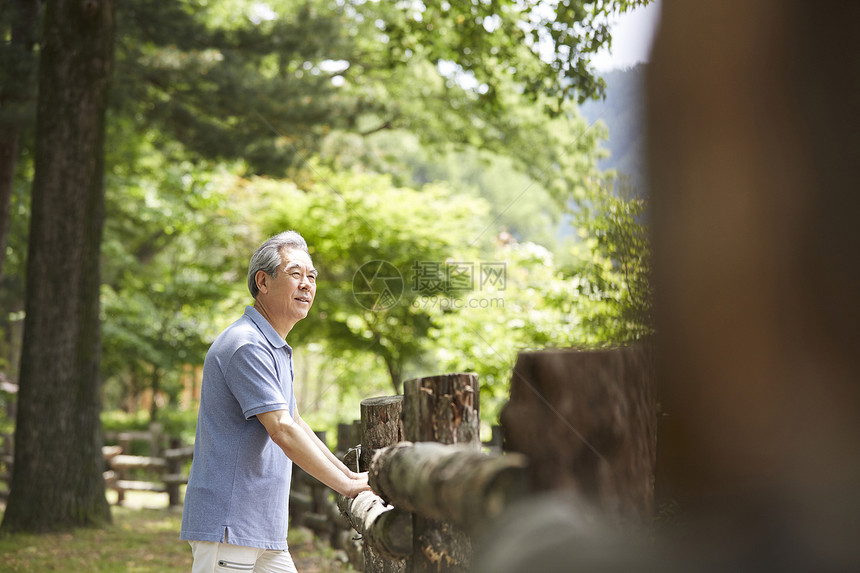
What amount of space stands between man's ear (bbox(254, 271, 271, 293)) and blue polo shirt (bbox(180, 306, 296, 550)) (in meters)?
0.22

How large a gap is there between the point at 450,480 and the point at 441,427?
0.26m

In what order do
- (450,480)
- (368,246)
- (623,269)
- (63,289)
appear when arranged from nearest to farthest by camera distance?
(623,269)
(450,480)
(63,289)
(368,246)

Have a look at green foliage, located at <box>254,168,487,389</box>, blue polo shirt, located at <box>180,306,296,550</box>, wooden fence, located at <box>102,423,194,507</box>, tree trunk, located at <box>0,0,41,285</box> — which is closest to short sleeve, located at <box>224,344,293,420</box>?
blue polo shirt, located at <box>180,306,296,550</box>

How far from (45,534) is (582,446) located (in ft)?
20.7

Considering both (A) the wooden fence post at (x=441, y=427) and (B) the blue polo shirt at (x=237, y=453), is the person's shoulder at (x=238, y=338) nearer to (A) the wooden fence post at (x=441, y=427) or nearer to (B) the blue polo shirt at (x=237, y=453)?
(B) the blue polo shirt at (x=237, y=453)

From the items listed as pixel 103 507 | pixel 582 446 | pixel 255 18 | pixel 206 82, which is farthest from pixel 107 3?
pixel 255 18

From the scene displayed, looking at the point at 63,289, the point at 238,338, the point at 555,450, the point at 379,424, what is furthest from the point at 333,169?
the point at 555,450

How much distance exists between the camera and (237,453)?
2193 mm

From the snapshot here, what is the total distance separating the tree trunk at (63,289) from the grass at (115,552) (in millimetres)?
268

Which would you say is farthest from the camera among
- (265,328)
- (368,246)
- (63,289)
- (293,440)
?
(368,246)

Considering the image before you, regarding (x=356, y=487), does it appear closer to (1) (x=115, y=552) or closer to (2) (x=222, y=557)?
(2) (x=222, y=557)

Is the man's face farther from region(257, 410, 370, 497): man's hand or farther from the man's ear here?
region(257, 410, 370, 497): man's hand

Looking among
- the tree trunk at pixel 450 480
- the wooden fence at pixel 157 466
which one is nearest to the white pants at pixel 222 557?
the tree trunk at pixel 450 480

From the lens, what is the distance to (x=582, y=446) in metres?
1.40
